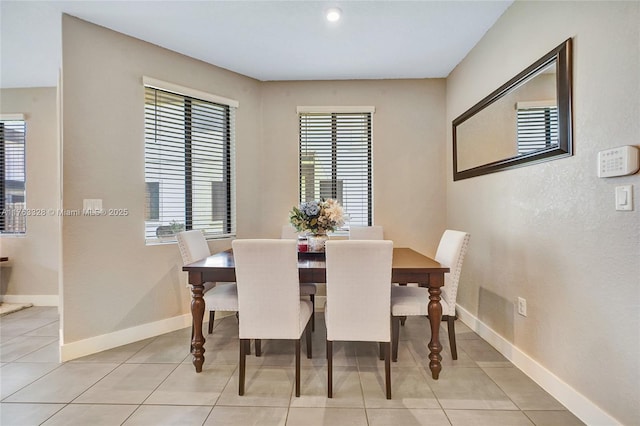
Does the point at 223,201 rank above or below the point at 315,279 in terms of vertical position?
above

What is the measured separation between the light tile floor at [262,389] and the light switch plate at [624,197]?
1.16m

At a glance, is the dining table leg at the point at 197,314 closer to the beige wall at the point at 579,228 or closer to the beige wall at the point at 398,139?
the beige wall at the point at 398,139

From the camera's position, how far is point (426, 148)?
11.5ft

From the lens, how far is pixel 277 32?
8.45 feet

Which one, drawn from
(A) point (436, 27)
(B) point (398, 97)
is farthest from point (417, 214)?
(A) point (436, 27)

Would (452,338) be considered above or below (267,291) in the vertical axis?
below

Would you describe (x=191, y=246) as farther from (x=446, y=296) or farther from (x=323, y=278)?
(x=446, y=296)

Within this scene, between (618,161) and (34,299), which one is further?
(34,299)

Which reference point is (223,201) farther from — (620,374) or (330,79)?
(620,374)

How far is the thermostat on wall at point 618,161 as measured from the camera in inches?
50.8

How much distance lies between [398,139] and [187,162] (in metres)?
2.37

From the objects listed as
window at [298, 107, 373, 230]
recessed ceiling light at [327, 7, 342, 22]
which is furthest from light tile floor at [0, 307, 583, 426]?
recessed ceiling light at [327, 7, 342, 22]

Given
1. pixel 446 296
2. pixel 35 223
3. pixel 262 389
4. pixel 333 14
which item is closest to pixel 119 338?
pixel 262 389

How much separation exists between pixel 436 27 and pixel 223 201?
2.65 metres
